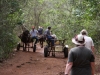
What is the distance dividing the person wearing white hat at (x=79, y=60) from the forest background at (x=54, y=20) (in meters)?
6.38

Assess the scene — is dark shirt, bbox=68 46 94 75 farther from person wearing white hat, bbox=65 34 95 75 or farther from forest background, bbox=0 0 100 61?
forest background, bbox=0 0 100 61

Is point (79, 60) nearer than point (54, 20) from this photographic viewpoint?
Yes

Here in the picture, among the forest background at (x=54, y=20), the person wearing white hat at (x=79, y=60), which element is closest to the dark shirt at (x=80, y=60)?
the person wearing white hat at (x=79, y=60)

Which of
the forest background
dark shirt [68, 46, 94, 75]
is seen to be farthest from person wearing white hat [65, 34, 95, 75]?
the forest background

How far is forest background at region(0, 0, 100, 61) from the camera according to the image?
39.1 ft

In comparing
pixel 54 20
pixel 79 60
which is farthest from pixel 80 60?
pixel 54 20

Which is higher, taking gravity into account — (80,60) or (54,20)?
(54,20)

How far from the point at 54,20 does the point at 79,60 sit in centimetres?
2651

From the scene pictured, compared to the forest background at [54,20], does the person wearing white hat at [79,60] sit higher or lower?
lower

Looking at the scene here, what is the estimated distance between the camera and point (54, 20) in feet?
104

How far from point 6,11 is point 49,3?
83.0 feet

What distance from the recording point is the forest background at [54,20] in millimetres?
11906

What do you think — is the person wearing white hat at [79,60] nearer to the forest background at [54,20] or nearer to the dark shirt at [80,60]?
the dark shirt at [80,60]

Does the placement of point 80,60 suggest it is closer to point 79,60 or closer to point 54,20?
point 79,60
